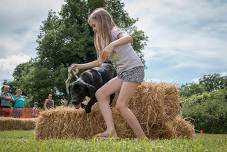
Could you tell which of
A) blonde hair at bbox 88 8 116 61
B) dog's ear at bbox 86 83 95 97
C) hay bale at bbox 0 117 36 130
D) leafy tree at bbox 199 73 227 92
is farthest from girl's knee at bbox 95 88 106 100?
leafy tree at bbox 199 73 227 92

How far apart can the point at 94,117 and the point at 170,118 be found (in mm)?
1386

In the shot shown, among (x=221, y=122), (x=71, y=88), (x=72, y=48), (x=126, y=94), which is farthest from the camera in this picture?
(x=72, y=48)

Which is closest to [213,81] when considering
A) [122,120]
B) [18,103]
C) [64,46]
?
[64,46]

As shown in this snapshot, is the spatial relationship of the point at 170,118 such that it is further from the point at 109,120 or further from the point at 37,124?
the point at 37,124

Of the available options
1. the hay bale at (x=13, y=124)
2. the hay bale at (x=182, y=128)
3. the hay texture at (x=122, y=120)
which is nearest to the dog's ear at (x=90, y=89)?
the hay texture at (x=122, y=120)

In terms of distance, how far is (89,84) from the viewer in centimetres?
706

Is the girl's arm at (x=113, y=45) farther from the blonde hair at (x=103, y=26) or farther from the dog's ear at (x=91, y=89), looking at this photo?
the dog's ear at (x=91, y=89)

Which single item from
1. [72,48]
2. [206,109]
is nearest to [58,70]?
[72,48]

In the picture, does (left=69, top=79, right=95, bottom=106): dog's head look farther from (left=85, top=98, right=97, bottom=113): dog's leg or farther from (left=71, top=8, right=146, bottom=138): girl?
(left=71, top=8, right=146, bottom=138): girl

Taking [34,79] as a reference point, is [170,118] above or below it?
below

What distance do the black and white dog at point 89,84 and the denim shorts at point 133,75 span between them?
0.57 m

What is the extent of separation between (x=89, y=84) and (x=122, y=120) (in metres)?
0.85

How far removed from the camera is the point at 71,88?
709cm

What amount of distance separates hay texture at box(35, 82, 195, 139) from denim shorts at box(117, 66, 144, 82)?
99cm
